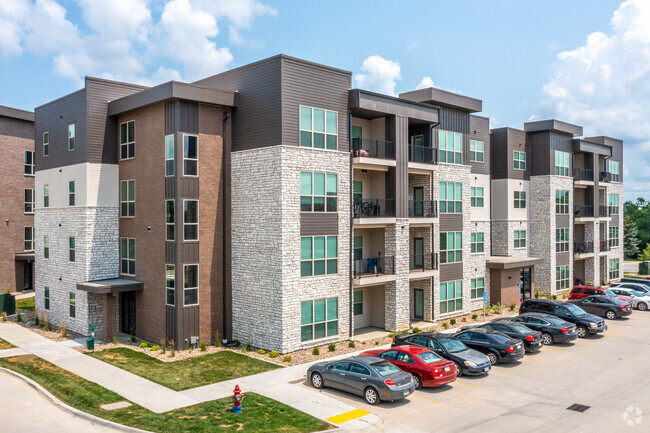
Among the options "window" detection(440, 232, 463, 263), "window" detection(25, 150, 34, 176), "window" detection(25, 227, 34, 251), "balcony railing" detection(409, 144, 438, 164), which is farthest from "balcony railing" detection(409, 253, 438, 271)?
"window" detection(25, 150, 34, 176)

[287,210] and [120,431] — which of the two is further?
[287,210]

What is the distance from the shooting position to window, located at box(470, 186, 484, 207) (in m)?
36.4

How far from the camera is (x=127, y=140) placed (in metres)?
27.7

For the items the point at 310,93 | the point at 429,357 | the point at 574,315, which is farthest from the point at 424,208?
the point at 429,357

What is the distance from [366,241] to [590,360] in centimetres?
1249

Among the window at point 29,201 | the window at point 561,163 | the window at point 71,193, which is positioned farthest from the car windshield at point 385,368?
the window at point 29,201

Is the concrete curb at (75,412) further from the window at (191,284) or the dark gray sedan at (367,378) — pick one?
the window at (191,284)

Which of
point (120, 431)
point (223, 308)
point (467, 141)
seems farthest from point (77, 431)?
point (467, 141)

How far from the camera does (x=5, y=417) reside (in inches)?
619

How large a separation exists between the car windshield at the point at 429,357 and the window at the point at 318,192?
876 cm

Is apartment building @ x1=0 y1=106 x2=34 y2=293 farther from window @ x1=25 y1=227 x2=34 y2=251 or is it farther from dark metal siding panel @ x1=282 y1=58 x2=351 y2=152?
dark metal siding panel @ x1=282 y1=58 x2=351 y2=152

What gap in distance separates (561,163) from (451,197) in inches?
606

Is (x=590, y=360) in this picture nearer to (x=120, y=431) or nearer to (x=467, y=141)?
(x=467, y=141)

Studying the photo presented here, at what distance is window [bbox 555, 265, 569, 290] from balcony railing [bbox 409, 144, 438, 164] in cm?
1806
